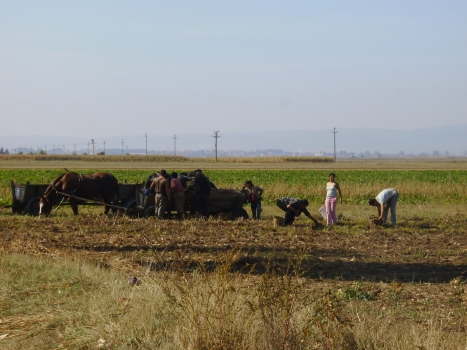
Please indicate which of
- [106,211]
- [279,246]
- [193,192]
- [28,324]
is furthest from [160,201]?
[28,324]

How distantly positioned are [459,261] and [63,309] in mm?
8410

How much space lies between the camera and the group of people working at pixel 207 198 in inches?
770

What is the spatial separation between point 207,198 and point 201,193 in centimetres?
37

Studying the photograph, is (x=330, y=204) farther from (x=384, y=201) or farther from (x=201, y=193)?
(x=201, y=193)

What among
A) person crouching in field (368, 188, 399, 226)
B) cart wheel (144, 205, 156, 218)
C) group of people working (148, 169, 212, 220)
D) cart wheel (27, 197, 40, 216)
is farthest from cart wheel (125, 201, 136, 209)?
person crouching in field (368, 188, 399, 226)

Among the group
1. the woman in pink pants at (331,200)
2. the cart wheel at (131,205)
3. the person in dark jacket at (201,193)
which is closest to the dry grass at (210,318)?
the woman in pink pants at (331,200)

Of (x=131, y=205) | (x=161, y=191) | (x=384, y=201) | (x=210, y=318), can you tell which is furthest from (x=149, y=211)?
(x=210, y=318)

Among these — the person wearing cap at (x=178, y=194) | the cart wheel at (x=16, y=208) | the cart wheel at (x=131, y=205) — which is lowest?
the cart wheel at (x=16, y=208)

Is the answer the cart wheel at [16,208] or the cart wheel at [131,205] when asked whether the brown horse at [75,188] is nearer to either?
the cart wheel at [131,205]

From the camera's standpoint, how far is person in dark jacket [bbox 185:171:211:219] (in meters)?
21.0

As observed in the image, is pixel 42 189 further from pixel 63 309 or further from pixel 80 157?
pixel 80 157

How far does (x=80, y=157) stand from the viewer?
398 ft

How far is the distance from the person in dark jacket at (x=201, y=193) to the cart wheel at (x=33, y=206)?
5047mm

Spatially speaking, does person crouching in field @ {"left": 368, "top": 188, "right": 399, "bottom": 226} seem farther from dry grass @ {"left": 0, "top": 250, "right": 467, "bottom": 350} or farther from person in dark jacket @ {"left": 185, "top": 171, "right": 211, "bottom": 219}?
dry grass @ {"left": 0, "top": 250, "right": 467, "bottom": 350}
